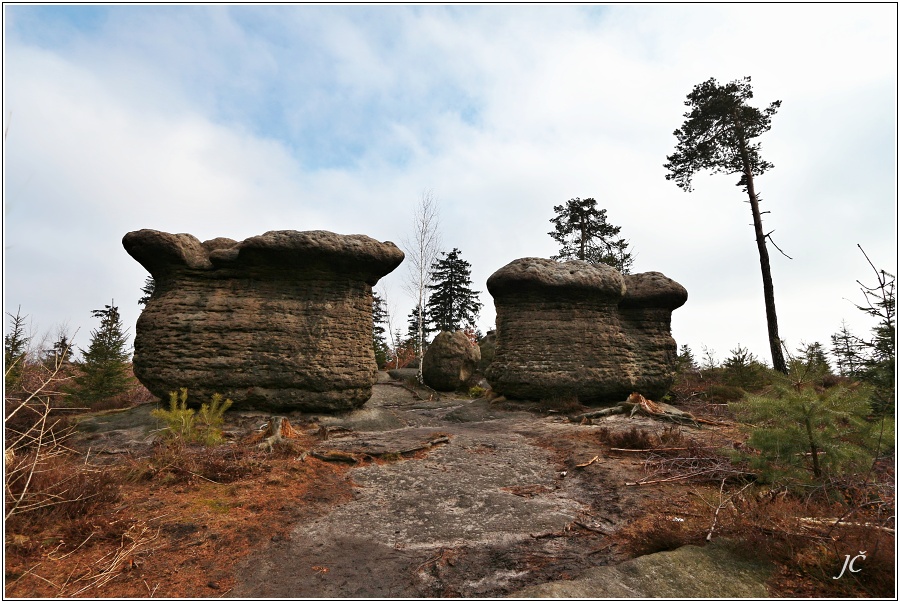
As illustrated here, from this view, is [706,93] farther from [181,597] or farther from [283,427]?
[181,597]

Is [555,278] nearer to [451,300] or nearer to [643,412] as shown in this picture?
[643,412]

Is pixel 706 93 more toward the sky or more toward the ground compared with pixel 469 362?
more toward the sky

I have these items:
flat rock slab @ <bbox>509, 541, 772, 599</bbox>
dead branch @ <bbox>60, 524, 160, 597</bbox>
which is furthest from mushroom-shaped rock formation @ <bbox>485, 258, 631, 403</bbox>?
dead branch @ <bbox>60, 524, 160, 597</bbox>

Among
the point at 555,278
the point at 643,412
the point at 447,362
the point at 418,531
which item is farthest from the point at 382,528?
the point at 447,362

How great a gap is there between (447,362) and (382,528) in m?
14.0

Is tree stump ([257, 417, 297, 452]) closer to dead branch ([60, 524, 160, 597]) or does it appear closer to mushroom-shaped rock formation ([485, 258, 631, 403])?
dead branch ([60, 524, 160, 597])

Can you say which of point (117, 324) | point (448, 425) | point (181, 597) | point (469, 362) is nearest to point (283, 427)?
point (448, 425)

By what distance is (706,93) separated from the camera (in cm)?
1833

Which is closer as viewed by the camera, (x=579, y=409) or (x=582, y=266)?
(x=579, y=409)

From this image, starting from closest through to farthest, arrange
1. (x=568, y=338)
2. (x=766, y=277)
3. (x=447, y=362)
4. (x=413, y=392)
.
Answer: (x=568, y=338)
(x=766, y=277)
(x=413, y=392)
(x=447, y=362)

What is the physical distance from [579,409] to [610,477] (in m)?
6.77

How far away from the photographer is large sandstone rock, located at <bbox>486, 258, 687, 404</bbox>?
13.1 m

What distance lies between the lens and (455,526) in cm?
426

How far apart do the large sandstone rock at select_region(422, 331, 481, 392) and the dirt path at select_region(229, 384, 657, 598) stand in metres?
9.77
